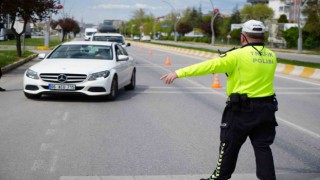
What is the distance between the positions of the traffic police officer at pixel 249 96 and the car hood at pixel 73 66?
706cm

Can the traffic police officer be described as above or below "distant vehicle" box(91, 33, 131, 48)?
above

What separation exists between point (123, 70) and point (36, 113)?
366cm

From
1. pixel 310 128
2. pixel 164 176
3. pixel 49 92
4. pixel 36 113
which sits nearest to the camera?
pixel 164 176

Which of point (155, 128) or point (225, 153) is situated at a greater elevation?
point (225, 153)

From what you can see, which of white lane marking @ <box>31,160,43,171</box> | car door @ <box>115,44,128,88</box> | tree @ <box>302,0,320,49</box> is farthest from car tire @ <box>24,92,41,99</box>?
tree @ <box>302,0,320,49</box>

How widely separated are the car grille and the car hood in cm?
8

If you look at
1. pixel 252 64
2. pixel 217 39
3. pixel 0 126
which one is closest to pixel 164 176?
pixel 252 64

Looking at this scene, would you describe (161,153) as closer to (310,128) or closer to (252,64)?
(252,64)

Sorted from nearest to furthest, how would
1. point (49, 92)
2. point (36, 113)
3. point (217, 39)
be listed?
point (36, 113) < point (49, 92) < point (217, 39)

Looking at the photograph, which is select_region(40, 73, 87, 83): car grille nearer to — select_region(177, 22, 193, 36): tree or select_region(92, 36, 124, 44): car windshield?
select_region(92, 36, 124, 44): car windshield

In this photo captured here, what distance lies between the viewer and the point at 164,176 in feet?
18.2

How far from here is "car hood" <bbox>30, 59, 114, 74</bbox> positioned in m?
11.3

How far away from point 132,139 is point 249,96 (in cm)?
325

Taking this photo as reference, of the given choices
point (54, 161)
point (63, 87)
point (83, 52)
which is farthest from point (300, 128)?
point (83, 52)
